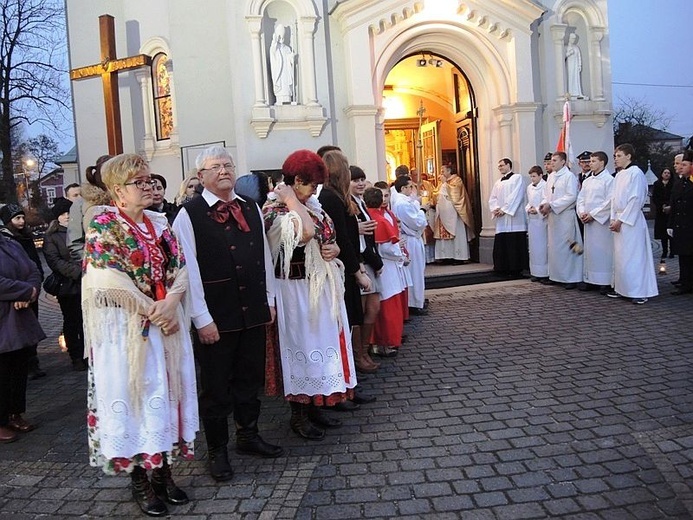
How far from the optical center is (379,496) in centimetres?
339

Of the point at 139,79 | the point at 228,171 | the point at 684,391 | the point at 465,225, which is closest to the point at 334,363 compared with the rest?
the point at 228,171

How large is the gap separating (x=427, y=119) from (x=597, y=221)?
24.1 feet

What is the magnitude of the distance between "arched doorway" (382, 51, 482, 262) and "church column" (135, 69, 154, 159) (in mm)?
5209

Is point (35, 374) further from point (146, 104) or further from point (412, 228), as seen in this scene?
point (146, 104)

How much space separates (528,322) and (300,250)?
13.8 feet

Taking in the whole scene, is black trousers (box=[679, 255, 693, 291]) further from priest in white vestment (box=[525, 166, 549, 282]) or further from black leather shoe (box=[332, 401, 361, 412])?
black leather shoe (box=[332, 401, 361, 412])

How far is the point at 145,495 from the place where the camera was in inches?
132

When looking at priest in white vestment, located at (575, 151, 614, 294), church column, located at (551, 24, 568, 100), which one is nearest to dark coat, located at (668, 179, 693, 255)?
priest in white vestment, located at (575, 151, 614, 294)

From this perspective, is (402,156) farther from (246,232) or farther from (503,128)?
(246,232)

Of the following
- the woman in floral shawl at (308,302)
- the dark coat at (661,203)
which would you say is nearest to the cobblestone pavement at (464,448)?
the woman in floral shawl at (308,302)

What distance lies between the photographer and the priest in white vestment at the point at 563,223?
9.39m

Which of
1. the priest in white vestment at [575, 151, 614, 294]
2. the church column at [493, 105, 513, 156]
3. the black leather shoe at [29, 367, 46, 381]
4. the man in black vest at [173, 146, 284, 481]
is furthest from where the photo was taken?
the church column at [493, 105, 513, 156]

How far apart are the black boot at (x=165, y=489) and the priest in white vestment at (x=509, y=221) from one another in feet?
27.1

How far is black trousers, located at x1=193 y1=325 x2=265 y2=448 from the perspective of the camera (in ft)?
12.0
